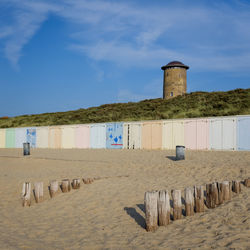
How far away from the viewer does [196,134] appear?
17.3m

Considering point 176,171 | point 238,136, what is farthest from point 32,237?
point 238,136

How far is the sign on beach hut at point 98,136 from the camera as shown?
21.7 metres

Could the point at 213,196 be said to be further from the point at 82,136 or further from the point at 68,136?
the point at 68,136

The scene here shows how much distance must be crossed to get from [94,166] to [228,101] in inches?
734

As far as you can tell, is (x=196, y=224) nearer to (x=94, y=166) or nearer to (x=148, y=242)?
(x=148, y=242)

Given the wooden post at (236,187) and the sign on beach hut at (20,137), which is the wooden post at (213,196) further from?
the sign on beach hut at (20,137)

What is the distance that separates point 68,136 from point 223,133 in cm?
1302

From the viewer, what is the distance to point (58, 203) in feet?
26.8

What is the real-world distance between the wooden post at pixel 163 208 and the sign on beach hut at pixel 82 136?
17347 mm

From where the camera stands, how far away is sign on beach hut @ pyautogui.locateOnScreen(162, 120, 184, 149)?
18.0m

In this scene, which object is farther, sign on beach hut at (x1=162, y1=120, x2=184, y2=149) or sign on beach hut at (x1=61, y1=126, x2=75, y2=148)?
sign on beach hut at (x1=61, y1=126, x2=75, y2=148)

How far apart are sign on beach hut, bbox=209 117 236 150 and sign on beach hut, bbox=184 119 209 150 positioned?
325mm

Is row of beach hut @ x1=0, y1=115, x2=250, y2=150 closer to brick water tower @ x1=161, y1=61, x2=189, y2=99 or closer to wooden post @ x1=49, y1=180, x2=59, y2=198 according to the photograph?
wooden post @ x1=49, y1=180, x2=59, y2=198

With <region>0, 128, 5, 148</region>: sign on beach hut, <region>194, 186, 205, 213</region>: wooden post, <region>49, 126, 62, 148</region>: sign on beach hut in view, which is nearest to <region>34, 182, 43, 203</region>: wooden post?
<region>194, 186, 205, 213</region>: wooden post
